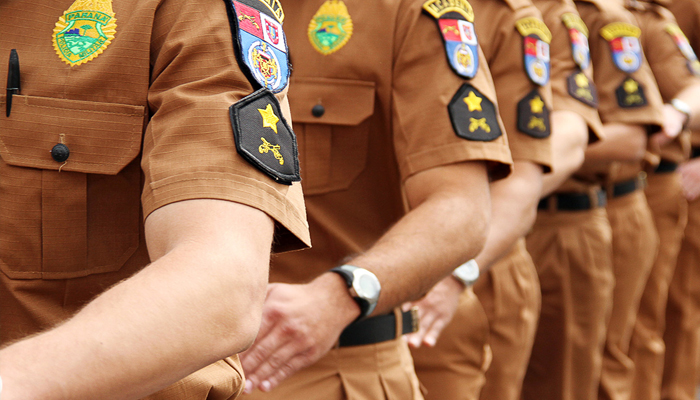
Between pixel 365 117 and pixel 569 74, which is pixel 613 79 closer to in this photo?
pixel 569 74

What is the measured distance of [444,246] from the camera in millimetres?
1656

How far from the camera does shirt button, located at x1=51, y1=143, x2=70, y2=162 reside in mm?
1020

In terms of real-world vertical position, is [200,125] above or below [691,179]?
above

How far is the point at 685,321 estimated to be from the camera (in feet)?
15.3

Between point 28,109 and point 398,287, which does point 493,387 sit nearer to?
point 398,287

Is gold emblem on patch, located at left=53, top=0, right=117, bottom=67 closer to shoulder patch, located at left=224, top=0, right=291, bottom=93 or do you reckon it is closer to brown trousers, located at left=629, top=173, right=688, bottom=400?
shoulder patch, located at left=224, top=0, right=291, bottom=93

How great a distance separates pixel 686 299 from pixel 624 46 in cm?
209

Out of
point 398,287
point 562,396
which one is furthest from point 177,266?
point 562,396

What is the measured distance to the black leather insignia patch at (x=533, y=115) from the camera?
7.50 feet

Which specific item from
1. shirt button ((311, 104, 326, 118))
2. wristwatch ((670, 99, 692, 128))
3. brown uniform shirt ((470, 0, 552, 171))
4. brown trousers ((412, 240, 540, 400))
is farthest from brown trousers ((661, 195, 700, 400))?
shirt button ((311, 104, 326, 118))

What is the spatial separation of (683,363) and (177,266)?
4414 mm

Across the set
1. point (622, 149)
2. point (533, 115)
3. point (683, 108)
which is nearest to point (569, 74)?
point (622, 149)

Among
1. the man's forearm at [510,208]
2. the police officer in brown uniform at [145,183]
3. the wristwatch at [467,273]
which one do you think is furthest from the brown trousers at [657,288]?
the police officer in brown uniform at [145,183]

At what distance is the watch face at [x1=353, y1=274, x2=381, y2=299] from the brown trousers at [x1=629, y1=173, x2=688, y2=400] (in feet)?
10.2
